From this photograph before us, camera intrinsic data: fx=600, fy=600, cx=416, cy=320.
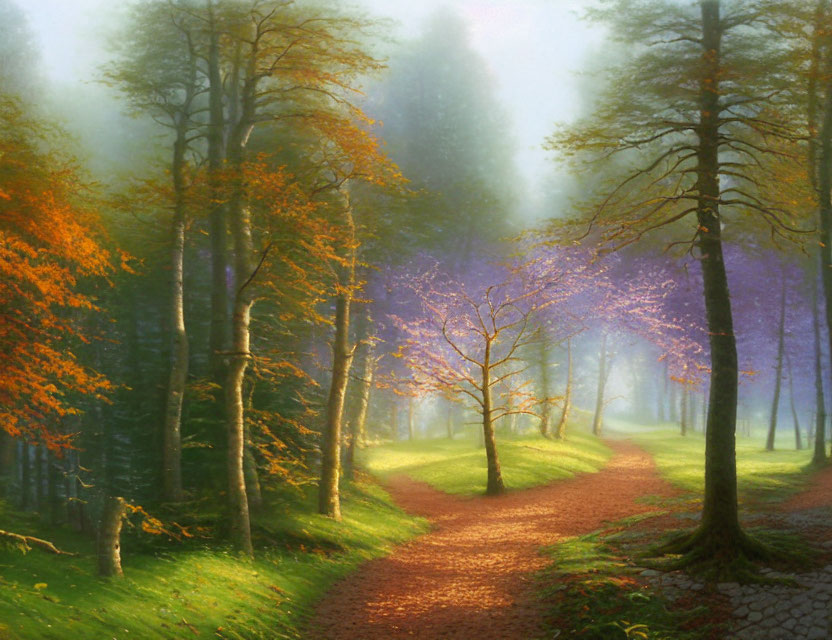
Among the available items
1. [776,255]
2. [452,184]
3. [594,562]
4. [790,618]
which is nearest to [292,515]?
[594,562]

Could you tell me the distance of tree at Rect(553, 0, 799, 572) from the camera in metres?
8.62

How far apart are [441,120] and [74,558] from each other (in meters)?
26.7

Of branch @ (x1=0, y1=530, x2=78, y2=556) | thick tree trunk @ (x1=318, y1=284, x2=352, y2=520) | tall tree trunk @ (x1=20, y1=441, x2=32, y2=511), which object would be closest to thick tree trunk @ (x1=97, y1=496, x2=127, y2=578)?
branch @ (x1=0, y1=530, x2=78, y2=556)

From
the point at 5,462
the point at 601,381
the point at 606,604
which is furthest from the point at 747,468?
the point at 5,462

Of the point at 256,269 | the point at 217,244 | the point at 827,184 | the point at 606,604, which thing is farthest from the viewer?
the point at 827,184

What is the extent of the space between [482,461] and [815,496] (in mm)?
12566

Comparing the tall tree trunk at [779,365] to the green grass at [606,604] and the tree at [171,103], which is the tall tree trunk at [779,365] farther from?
the tree at [171,103]

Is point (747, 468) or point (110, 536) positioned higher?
point (110, 536)

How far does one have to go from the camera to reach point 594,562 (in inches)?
373

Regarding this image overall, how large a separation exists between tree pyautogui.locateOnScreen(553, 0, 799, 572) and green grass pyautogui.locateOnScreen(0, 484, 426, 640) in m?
5.84

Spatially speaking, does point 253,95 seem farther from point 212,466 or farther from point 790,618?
point 790,618

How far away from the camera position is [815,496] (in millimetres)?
13438

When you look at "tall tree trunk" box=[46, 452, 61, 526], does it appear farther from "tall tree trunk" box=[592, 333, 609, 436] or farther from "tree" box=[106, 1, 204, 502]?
"tall tree trunk" box=[592, 333, 609, 436]

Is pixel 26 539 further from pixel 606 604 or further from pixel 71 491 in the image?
pixel 71 491
